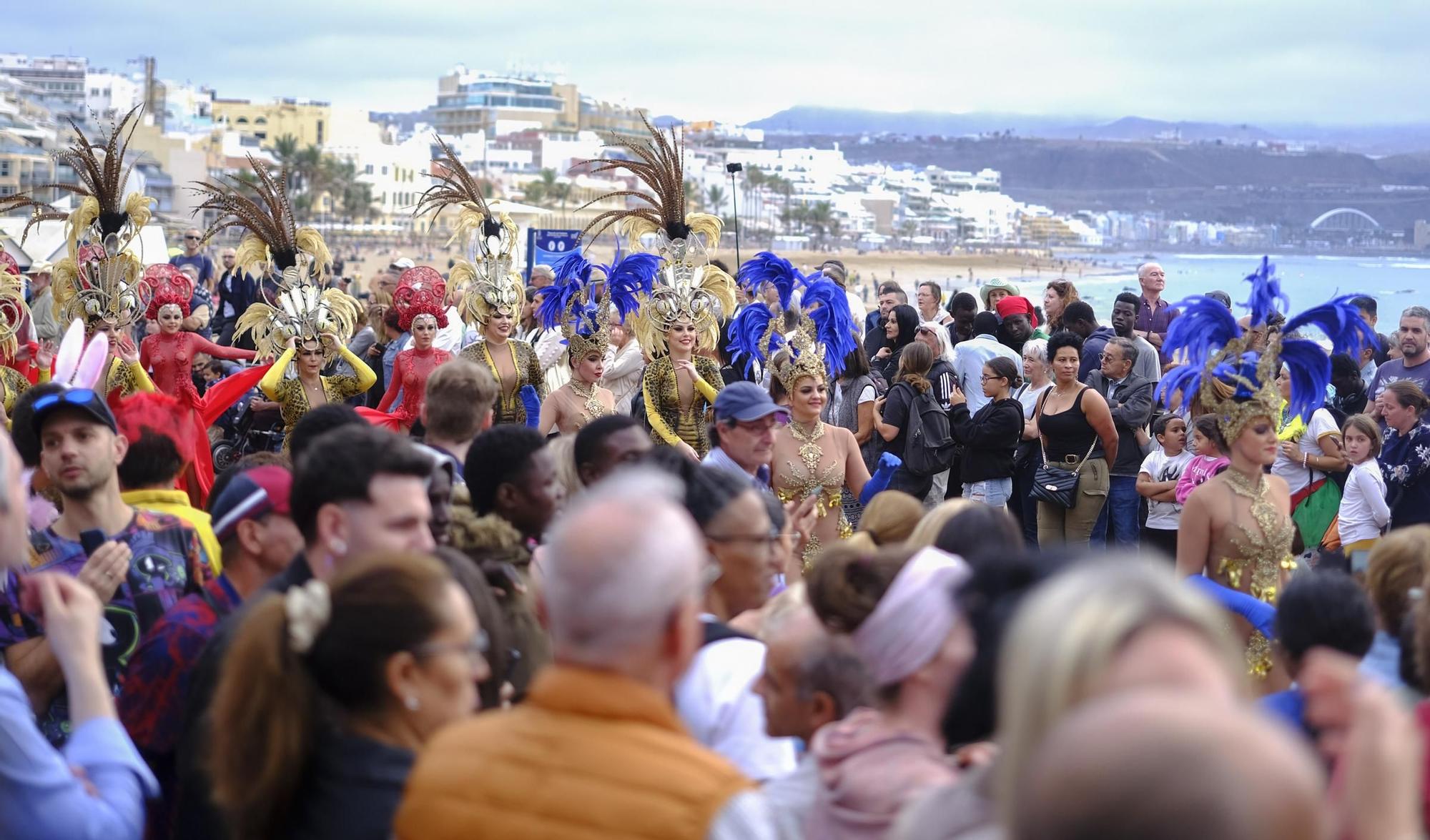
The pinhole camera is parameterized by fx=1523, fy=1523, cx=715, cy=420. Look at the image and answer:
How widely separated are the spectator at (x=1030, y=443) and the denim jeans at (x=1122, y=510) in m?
0.39

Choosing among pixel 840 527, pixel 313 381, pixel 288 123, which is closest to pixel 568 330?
pixel 313 381

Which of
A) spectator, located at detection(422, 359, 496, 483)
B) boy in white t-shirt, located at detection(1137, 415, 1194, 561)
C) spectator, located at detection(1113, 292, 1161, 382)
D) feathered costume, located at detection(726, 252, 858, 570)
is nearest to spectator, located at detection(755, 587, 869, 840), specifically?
spectator, located at detection(422, 359, 496, 483)

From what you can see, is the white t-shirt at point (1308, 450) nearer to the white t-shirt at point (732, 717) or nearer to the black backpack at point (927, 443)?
the black backpack at point (927, 443)

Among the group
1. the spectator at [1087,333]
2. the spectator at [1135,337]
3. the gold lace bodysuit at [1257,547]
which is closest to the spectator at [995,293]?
the spectator at [1135,337]

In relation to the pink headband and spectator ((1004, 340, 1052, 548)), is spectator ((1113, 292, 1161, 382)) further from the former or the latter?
the pink headband

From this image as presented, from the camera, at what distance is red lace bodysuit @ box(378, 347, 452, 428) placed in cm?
893

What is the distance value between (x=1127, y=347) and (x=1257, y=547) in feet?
12.2

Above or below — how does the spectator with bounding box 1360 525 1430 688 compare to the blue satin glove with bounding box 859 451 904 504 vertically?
above

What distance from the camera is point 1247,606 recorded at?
534 cm

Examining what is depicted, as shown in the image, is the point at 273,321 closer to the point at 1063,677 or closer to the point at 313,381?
the point at 313,381

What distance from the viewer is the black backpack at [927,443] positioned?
8727 mm

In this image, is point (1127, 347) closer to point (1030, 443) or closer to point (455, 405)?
point (1030, 443)

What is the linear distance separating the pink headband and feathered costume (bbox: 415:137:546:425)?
247 inches

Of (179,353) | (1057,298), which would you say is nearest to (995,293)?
(1057,298)
